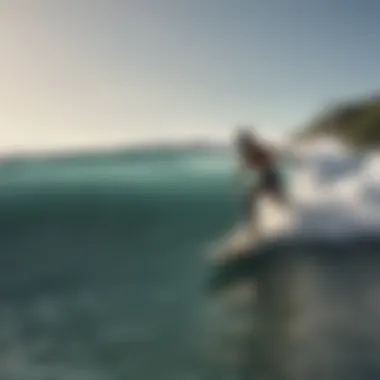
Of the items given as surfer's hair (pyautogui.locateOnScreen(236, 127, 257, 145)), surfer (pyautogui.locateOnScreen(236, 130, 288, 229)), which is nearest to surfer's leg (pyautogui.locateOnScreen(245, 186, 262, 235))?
surfer (pyautogui.locateOnScreen(236, 130, 288, 229))

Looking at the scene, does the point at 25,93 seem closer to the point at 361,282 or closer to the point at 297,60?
the point at 297,60

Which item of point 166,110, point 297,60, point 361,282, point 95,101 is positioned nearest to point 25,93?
point 95,101

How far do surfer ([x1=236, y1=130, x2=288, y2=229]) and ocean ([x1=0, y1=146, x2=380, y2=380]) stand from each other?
1.3 inches

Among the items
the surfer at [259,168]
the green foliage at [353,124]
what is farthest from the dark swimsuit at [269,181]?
the green foliage at [353,124]

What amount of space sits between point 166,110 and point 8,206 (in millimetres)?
421

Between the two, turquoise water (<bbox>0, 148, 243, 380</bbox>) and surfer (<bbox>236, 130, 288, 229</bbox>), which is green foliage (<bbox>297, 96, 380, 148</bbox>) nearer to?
surfer (<bbox>236, 130, 288, 229</bbox>)

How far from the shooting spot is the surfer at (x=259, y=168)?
5.52 ft

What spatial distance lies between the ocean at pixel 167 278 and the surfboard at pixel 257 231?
0.02 meters

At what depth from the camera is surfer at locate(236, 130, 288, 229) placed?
168 cm

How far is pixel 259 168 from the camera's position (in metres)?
1.69

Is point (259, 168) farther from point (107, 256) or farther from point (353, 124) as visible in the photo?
point (107, 256)

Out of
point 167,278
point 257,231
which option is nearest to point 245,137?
point 257,231

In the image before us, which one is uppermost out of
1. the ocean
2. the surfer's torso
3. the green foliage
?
the green foliage

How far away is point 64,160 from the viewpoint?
1693mm
